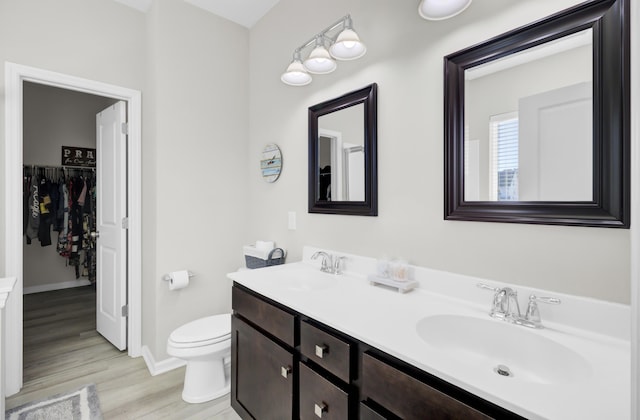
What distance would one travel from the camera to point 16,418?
175cm

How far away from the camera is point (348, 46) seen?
150cm

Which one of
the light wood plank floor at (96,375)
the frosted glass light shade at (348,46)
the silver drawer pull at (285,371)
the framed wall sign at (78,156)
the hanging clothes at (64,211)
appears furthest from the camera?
the framed wall sign at (78,156)

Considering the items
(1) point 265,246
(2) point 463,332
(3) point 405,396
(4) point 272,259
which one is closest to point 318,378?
(3) point 405,396

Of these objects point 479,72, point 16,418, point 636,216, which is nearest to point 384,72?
point 479,72

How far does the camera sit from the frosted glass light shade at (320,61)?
1.64 metres

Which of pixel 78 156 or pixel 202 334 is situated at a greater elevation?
pixel 78 156

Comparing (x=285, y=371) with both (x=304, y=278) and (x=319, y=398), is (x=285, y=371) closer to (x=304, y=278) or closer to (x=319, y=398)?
(x=319, y=398)

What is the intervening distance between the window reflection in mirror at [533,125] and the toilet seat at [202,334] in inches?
65.4

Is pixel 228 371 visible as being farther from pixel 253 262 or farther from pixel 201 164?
pixel 201 164

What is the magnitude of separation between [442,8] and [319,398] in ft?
5.09

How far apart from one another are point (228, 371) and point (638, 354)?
224 cm

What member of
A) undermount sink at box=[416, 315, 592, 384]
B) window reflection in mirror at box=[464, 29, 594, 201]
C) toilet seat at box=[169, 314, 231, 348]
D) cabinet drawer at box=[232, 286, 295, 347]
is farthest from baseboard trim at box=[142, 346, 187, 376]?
window reflection in mirror at box=[464, 29, 594, 201]

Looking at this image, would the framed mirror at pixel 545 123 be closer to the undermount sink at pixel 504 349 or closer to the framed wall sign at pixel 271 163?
the undermount sink at pixel 504 349

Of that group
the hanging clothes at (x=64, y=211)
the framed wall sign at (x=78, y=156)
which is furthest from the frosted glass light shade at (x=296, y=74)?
the framed wall sign at (x=78, y=156)
